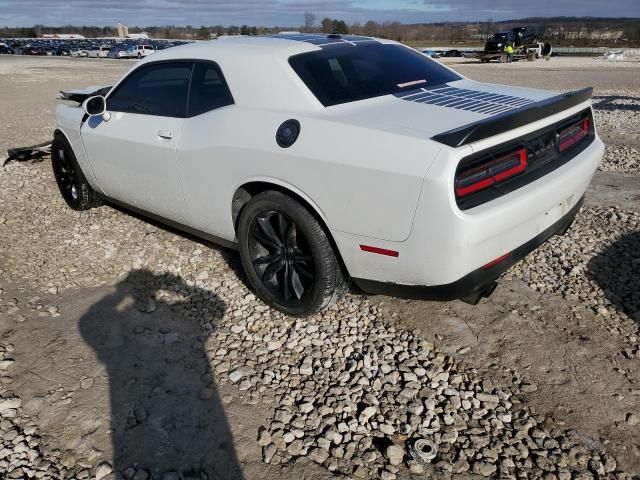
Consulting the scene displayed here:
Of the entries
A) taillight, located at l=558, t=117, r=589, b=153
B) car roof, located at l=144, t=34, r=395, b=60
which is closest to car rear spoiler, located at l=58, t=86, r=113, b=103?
car roof, located at l=144, t=34, r=395, b=60

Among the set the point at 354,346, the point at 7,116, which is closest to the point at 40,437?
the point at 354,346

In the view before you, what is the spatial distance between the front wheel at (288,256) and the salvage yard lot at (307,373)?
17cm

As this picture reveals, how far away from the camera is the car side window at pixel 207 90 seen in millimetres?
3437

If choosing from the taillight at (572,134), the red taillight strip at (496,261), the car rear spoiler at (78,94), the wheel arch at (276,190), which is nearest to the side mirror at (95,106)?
the car rear spoiler at (78,94)

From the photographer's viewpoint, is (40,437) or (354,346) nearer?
(40,437)

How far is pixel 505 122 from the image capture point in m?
2.55

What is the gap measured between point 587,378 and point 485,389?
541 mm

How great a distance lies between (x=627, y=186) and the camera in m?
5.77

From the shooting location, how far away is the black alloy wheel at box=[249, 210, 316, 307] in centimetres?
319

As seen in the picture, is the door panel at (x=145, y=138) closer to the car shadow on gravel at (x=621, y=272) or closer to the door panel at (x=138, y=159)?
the door panel at (x=138, y=159)

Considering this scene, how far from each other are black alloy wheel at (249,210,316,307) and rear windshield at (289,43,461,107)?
2.54ft

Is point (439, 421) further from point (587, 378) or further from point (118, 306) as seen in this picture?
point (118, 306)

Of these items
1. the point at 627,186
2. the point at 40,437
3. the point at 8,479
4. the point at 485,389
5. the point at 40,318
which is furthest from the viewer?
the point at 627,186

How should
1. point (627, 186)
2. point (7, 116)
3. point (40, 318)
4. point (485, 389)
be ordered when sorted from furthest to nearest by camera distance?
point (7, 116), point (627, 186), point (40, 318), point (485, 389)
